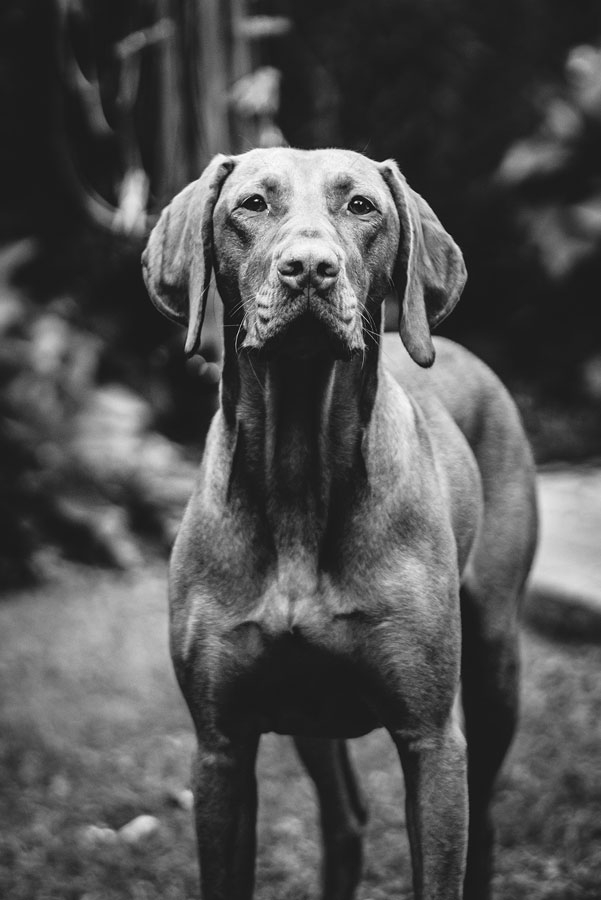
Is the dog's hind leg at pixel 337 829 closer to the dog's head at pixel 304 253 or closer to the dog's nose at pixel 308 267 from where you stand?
the dog's head at pixel 304 253

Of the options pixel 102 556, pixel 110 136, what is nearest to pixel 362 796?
pixel 102 556

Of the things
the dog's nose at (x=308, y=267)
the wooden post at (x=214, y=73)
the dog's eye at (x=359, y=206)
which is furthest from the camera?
the wooden post at (x=214, y=73)

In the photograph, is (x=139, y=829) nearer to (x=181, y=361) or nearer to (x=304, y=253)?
(x=304, y=253)

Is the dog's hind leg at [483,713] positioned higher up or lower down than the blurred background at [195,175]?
lower down

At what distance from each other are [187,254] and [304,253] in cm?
60

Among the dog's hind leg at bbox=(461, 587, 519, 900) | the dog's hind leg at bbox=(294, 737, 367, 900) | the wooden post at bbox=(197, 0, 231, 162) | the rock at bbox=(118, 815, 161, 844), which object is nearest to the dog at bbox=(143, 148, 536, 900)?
the dog's hind leg at bbox=(461, 587, 519, 900)

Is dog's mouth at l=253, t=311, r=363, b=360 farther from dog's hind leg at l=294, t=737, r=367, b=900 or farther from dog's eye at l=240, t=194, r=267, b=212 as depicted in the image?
dog's hind leg at l=294, t=737, r=367, b=900

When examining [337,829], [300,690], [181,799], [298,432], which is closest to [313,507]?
[298,432]

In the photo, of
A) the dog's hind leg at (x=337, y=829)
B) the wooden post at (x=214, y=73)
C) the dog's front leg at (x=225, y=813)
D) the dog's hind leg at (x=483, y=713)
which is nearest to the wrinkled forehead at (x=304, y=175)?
the dog's hind leg at (x=483, y=713)

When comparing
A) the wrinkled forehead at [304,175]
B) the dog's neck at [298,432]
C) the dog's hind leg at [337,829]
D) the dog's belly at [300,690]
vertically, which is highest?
the wrinkled forehead at [304,175]

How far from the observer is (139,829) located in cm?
463

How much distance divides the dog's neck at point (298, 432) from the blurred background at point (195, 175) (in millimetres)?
4293

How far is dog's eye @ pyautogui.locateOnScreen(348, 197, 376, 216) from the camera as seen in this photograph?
122 inches

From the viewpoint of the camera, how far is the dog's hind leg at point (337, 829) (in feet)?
13.0
